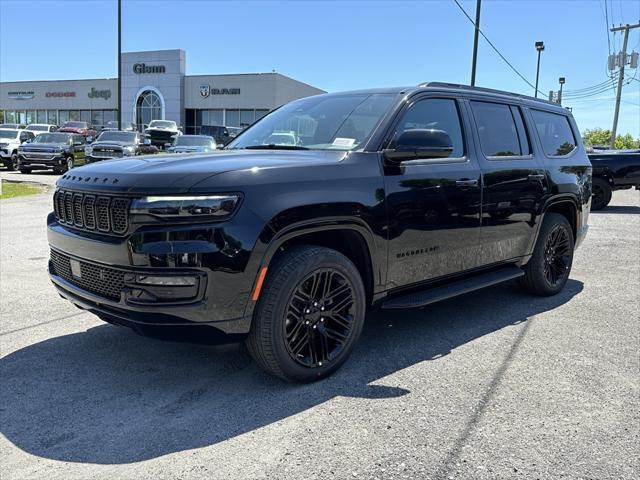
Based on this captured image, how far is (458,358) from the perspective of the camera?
4.09 m

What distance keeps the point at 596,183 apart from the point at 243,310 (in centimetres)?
1364

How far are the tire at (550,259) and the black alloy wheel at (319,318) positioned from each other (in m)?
2.74

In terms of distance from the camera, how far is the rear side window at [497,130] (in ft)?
15.7

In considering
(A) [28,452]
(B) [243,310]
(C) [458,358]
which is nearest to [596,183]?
(C) [458,358]

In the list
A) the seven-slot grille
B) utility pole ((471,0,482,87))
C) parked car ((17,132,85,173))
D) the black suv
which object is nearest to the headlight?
the black suv

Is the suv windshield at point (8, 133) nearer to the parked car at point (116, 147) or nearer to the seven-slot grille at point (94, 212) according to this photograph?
the parked car at point (116, 147)

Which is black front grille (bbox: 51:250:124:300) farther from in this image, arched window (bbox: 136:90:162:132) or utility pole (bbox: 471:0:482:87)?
arched window (bbox: 136:90:162:132)

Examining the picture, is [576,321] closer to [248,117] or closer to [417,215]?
[417,215]

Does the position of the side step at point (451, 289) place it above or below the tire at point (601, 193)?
below

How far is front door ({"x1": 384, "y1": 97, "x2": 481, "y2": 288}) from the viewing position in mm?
3883

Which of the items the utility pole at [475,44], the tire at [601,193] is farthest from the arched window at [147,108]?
the tire at [601,193]

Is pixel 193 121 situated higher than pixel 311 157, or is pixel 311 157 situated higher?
pixel 193 121

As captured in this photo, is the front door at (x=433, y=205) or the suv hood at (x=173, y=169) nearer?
the suv hood at (x=173, y=169)

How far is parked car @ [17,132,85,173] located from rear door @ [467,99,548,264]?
2015 centimetres
